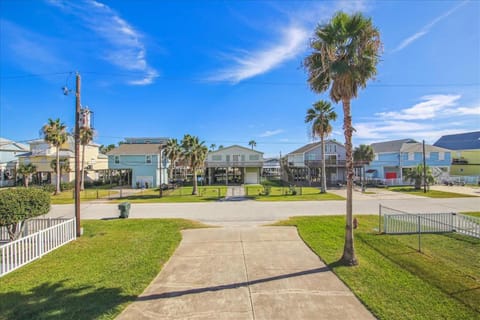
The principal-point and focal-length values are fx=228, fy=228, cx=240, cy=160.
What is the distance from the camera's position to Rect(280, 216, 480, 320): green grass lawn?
192 inches

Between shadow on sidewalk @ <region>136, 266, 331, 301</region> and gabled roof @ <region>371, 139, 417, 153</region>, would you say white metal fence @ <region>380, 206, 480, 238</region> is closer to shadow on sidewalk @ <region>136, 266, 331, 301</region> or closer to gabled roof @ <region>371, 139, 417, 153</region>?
shadow on sidewalk @ <region>136, 266, 331, 301</region>

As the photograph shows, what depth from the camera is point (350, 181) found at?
Result: 7.10 meters

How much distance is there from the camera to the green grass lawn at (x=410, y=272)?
4867 millimetres

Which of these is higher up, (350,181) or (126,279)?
(350,181)

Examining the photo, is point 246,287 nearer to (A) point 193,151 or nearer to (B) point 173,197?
(B) point 173,197

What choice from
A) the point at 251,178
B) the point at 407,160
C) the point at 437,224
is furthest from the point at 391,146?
the point at 437,224

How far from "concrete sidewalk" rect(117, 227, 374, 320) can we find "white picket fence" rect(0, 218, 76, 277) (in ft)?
15.4

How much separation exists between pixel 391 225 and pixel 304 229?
4.10 metres

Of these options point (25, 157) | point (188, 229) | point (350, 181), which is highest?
point (25, 157)

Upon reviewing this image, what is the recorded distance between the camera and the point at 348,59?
717cm

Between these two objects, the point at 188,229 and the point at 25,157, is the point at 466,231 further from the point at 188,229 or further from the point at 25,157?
the point at 25,157

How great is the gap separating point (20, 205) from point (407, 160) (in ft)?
155

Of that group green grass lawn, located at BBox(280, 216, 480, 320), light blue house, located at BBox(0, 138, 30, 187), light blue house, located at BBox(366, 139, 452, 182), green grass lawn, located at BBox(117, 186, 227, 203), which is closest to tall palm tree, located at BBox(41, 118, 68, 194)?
green grass lawn, located at BBox(117, 186, 227, 203)

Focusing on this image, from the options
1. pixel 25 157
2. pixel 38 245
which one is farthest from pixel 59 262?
pixel 25 157
